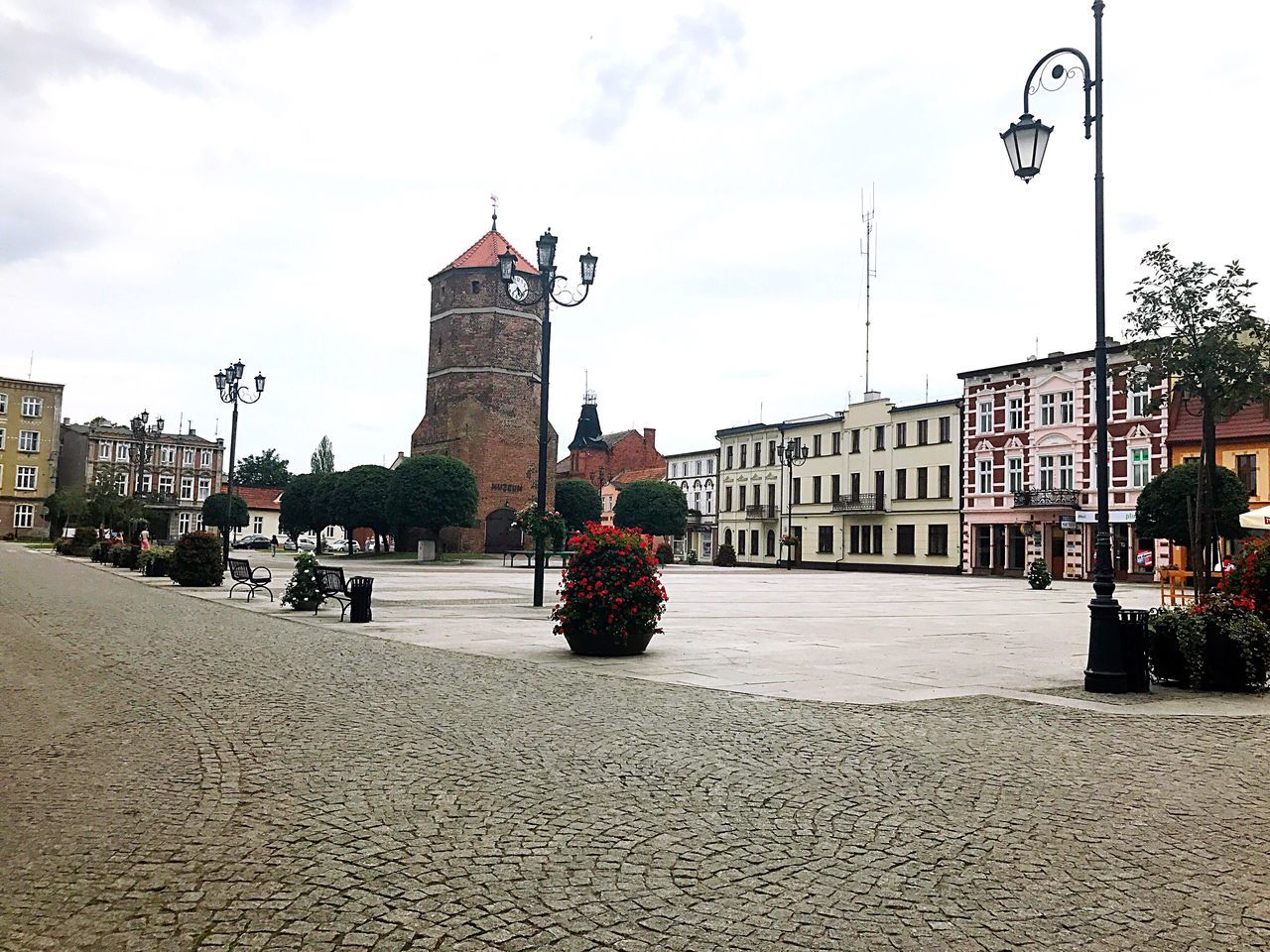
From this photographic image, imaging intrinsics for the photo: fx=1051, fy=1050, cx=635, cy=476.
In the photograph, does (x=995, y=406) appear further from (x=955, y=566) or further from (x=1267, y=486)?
(x=1267, y=486)

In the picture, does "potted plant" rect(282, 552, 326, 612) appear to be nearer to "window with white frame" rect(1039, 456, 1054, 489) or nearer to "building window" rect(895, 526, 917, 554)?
"window with white frame" rect(1039, 456, 1054, 489)

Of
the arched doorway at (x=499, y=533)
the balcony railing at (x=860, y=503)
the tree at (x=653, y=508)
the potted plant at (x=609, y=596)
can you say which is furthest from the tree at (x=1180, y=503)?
the arched doorway at (x=499, y=533)

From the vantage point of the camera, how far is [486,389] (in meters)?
72.1

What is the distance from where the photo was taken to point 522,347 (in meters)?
73.2

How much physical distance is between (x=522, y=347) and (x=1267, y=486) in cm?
4632

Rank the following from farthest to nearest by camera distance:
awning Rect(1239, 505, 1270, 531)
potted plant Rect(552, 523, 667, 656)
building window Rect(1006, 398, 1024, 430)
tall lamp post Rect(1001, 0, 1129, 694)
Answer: building window Rect(1006, 398, 1024, 430)
awning Rect(1239, 505, 1270, 531)
potted plant Rect(552, 523, 667, 656)
tall lamp post Rect(1001, 0, 1129, 694)

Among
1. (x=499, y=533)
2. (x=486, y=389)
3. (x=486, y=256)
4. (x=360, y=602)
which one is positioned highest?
(x=486, y=256)

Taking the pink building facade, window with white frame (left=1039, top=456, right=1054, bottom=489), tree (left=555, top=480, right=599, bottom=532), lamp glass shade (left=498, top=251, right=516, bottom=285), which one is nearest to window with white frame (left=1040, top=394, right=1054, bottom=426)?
the pink building facade

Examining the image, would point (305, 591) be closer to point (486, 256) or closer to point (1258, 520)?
point (1258, 520)

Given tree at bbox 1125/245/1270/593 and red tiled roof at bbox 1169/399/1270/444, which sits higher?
red tiled roof at bbox 1169/399/1270/444

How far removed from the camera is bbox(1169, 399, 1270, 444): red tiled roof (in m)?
42.5

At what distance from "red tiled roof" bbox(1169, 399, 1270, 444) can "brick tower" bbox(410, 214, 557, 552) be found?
3781cm

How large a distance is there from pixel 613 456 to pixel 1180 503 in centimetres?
7689

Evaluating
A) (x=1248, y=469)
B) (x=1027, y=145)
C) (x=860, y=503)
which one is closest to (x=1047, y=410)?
(x=1248, y=469)
